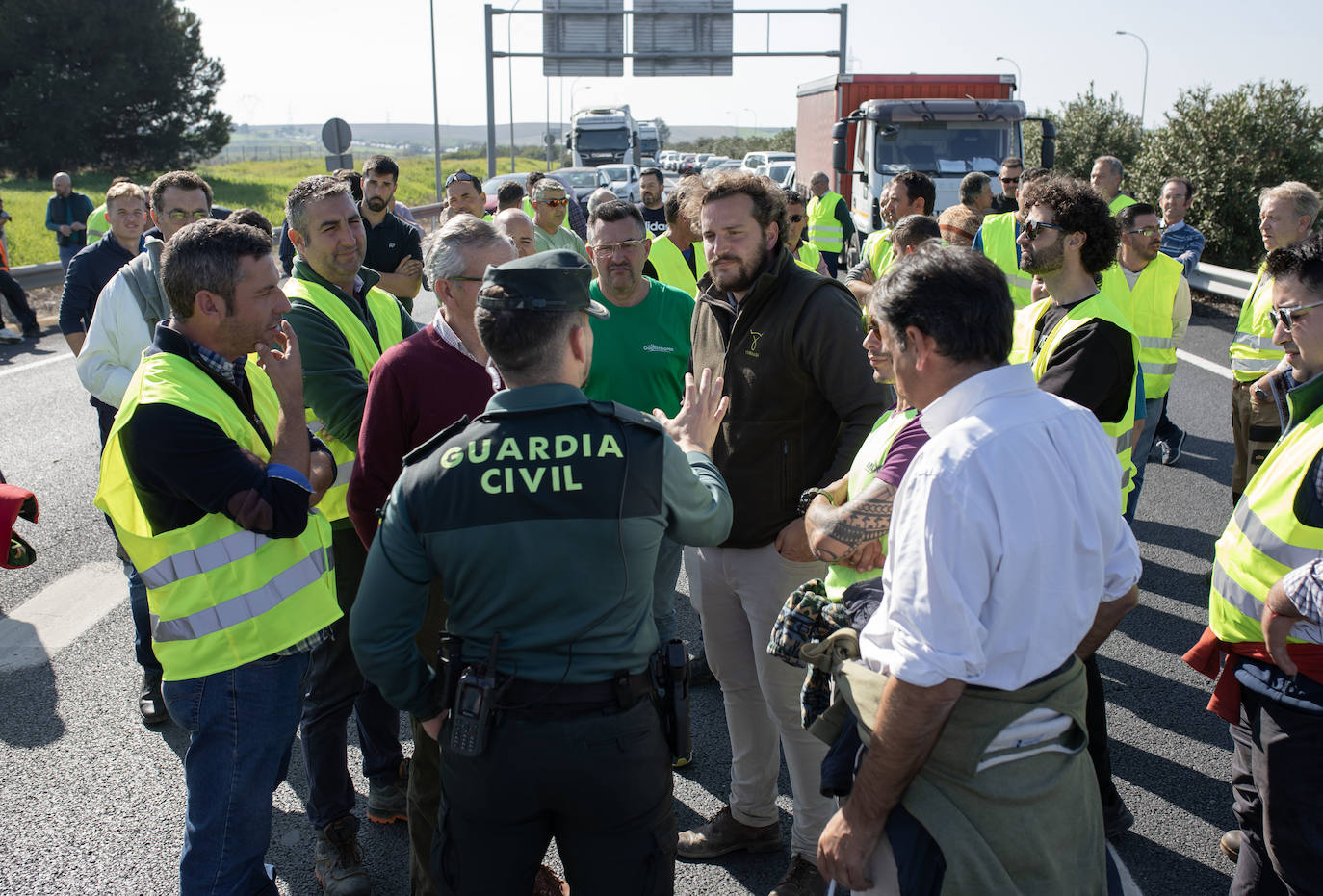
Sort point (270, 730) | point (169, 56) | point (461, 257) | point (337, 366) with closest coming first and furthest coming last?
point (270, 730)
point (461, 257)
point (337, 366)
point (169, 56)

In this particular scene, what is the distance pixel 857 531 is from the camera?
2326 millimetres

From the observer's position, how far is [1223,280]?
40.1ft

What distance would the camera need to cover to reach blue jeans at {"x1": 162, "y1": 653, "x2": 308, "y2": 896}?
249cm

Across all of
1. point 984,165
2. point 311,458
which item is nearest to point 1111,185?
point 984,165

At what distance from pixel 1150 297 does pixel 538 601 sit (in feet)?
16.6

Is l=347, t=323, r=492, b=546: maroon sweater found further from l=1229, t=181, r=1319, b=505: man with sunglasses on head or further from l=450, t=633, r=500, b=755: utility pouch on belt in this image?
l=1229, t=181, r=1319, b=505: man with sunglasses on head

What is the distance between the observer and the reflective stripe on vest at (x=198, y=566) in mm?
2418

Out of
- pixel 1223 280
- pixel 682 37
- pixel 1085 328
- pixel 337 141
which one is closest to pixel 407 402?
pixel 1085 328

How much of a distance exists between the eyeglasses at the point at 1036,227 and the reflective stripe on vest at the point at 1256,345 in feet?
8.59

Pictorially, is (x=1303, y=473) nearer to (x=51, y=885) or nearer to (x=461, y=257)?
(x=461, y=257)

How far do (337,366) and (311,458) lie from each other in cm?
68

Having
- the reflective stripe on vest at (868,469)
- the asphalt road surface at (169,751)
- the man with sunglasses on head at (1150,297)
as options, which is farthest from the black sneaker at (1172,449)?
the reflective stripe on vest at (868,469)

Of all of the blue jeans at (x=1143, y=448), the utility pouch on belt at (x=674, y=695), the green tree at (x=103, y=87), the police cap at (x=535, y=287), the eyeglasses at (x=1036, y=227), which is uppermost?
the green tree at (x=103, y=87)

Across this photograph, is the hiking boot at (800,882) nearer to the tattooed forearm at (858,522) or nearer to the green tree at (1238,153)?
the tattooed forearm at (858,522)
